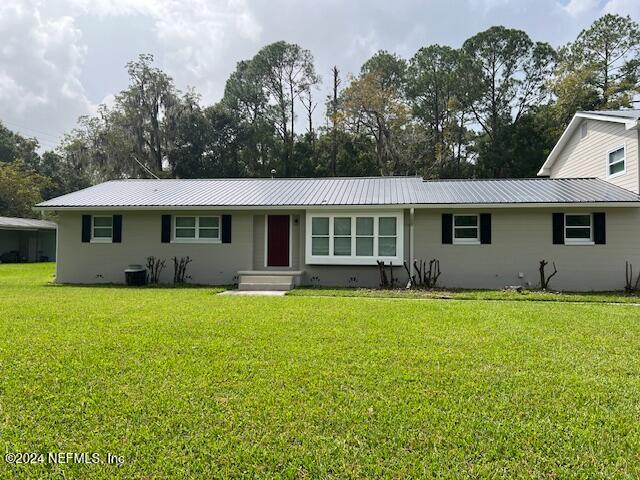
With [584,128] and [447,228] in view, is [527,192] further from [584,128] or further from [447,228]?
[584,128]

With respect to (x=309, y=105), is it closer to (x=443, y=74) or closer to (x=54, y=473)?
(x=443, y=74)

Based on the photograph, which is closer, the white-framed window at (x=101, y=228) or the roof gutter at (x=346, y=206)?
the roof gutter at (x=346, y=206)

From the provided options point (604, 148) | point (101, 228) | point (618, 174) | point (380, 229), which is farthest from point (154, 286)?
point (604, 148)

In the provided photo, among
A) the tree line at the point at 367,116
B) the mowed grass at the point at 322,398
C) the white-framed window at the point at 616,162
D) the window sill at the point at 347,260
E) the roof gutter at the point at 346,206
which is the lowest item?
the mowed grass at the point at 322,398

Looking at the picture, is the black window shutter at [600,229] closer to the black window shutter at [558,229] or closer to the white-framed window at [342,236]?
the black window shutter at [558,229]

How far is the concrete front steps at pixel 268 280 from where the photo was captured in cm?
1170

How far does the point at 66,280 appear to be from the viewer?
13523 mm

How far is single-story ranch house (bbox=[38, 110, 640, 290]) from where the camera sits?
11.6m

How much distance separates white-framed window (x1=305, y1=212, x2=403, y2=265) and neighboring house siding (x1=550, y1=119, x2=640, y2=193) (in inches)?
278

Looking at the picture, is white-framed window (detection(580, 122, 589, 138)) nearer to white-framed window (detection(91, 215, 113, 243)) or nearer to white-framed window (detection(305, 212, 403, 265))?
white-framed window (detection(305, 212, 403, 265))

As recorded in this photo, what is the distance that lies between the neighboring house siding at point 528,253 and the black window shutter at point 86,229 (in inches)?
430

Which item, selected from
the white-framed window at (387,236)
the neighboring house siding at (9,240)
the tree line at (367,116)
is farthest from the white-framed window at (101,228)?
the neighboring house siding at (9,240)

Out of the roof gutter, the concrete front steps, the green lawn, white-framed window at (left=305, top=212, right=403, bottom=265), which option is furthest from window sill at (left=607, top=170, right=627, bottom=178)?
the concrete front steps

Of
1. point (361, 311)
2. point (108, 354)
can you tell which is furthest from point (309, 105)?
point (108, 354)
